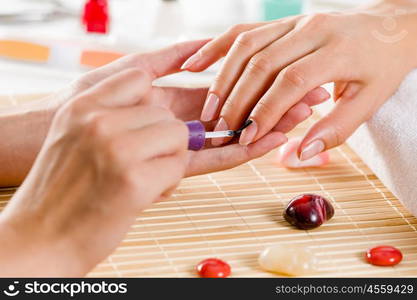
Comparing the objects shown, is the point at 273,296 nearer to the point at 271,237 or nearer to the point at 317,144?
the point at 271,237

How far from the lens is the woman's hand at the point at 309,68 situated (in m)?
0.98

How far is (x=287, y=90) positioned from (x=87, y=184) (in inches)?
14.4

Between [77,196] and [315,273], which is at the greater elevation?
[77,196]

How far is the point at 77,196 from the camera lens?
2.22 feet

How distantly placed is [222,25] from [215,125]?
2.23 ft

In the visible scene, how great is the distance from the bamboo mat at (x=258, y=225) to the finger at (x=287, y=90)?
0.09 m

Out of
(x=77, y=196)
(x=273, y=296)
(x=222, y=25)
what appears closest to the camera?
(x=77, y=196)

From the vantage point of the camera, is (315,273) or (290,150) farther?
(290,150)

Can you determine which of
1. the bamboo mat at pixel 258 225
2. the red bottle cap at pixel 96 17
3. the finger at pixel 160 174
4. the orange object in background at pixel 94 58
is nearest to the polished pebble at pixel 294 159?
the bamboo mat at pixel 258 225

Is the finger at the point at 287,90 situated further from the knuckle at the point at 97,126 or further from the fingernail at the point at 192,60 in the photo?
the knuckle at the point at 97,126

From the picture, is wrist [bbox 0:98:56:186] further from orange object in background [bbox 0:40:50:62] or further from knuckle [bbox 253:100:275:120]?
orange object in background [bbox 0:40:50:62]

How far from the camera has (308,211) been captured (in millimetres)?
926

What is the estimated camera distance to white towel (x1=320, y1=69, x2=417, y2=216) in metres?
0.98

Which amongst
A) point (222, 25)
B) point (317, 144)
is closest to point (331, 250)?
point (317, 144)
